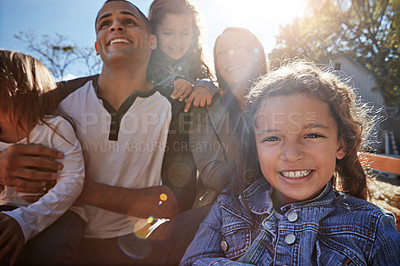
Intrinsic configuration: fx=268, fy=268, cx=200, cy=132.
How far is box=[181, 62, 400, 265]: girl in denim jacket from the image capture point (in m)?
1.18

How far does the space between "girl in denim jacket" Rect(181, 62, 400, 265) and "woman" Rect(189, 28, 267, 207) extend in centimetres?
30

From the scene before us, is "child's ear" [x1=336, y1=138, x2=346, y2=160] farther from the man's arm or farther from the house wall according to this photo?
the house wall

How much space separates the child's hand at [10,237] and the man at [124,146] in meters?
0.31

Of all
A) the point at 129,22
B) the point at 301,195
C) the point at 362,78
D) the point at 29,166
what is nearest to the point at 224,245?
the point at 301,195

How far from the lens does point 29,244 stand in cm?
157

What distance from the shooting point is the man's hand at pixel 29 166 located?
1.66 metres

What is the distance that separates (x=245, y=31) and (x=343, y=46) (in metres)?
26.8

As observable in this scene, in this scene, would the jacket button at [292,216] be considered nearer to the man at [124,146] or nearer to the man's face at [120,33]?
the man at [124,146]

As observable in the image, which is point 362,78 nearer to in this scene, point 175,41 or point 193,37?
point 193,37

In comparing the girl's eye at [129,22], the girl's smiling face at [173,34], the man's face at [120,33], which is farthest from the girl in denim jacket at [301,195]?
the girl's smiling face at [173,34]

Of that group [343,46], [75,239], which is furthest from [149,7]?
[343,46]

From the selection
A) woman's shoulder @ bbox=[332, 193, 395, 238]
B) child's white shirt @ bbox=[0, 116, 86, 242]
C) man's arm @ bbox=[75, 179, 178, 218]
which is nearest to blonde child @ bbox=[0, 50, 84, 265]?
child's white shirt @ bbox=[0, 116, 86, 242]

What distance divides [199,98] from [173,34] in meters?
1.07

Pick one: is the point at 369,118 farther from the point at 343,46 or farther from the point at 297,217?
the point at 343,46
